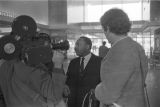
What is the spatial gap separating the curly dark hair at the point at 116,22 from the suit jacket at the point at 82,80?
1.51 metres

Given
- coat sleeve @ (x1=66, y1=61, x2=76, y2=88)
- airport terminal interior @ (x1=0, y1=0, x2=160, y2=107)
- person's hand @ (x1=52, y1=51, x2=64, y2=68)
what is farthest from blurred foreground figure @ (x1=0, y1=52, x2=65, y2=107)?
airport terminal interior @ (x1=0, y1=0, x2=160, y2=107)

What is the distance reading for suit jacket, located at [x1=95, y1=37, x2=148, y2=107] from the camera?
189 cm

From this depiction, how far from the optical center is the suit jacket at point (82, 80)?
349 cm

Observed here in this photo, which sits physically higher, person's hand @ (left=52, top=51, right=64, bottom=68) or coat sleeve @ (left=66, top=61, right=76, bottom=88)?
person's hand @ (left=52, top=51, right=64, bottom=68)

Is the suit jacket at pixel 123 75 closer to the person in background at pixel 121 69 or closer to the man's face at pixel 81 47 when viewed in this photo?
the person in background at pixel 121 69

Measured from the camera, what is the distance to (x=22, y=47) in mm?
2031

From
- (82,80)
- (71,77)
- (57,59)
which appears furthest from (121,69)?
(71,77)

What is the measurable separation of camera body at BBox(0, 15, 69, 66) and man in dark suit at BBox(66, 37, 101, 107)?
1.33 m

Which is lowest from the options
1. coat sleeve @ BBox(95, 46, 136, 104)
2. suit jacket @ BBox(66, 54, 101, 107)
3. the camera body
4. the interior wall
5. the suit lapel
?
suit jacket @ BBox(66, 54, 101, 107)

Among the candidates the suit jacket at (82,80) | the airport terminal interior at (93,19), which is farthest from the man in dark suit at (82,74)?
the airport terminal interior at (93,19)

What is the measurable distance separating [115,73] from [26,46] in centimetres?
60

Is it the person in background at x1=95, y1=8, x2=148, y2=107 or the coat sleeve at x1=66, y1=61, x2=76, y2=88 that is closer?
the person in background at x1=95, y1=8, x2=148, y2=107

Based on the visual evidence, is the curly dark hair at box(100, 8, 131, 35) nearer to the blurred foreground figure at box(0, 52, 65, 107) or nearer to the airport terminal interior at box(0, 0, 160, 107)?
the blurred foreground figure at box(0, 52, 65, 107)

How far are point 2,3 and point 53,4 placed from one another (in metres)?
8.60
